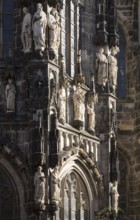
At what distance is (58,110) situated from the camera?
124 feet

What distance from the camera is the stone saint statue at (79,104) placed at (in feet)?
129

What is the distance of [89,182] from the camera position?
3975 centimetres

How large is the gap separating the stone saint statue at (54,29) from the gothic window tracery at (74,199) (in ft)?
17.1

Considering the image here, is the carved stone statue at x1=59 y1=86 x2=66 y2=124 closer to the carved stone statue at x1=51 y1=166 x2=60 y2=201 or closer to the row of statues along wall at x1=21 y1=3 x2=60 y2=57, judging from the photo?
the row of statues along wall at x1=21 y1=3 x2=60 y2=57

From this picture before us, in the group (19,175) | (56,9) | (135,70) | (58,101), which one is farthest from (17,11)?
(135,70)

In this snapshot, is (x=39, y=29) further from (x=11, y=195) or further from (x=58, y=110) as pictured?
(x=11, y=195)

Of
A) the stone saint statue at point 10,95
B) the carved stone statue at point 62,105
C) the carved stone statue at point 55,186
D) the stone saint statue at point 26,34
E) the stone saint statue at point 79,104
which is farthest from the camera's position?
the stone saint statue at point 79,104

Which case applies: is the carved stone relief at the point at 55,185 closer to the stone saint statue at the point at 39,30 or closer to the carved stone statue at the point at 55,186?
the carved stone statue at the point at 55,186

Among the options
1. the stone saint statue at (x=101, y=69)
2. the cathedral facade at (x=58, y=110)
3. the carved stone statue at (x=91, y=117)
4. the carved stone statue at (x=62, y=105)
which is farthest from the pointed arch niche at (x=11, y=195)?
the stone saint statue at (x=101, y=69)

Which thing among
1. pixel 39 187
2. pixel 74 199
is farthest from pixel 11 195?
pixel 74 199

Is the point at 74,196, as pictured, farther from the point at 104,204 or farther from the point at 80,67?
the point at 80,67

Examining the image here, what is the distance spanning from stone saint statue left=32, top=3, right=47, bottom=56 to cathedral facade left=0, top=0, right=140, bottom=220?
4 centimetres

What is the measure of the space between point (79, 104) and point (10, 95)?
136 inches

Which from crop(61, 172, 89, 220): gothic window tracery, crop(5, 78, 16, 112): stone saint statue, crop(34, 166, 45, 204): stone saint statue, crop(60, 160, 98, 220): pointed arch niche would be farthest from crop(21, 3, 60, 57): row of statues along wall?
crop(61, 172, 89, 220): gothic window tracery
